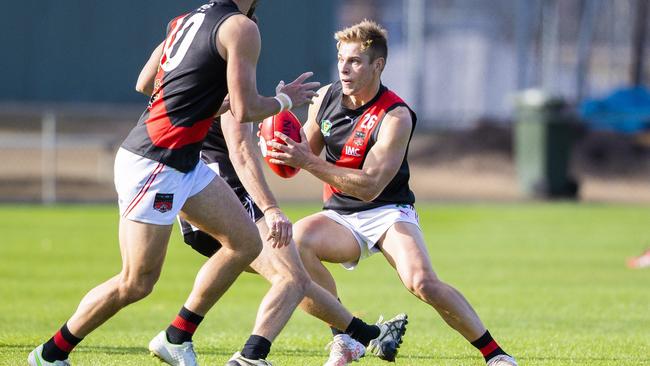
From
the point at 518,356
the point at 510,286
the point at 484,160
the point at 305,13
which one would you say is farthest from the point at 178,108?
the point at 305,13

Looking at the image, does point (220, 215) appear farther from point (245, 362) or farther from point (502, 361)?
point (502, 361)

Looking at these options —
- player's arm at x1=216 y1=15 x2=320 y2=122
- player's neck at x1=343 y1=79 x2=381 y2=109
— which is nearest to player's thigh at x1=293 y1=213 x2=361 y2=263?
player's neck at x1=343 y1=79 x2=381 y2=109

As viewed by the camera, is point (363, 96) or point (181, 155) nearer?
point (181, 155)

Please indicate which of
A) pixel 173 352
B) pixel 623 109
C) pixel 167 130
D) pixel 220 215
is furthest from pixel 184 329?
pixel 623 109

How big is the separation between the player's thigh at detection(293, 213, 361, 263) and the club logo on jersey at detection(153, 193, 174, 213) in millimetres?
1327

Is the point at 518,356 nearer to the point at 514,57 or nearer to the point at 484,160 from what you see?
the point at 484,160

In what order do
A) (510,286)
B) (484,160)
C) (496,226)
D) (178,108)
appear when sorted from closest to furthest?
(178,108), (510,286), (496,226), (484,160)

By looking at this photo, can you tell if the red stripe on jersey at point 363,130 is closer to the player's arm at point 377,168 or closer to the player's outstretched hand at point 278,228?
the player's arm at point 377,168

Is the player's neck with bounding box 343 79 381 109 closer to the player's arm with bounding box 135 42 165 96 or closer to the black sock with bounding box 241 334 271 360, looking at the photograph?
the player's arm with bounding box 135 42 165 96

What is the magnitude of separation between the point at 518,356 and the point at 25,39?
2407cm

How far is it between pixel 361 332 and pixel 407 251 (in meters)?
0.62

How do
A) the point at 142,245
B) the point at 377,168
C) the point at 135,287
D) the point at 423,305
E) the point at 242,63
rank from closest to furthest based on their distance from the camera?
the point at 242,63, the point at 142,245, the point at 135,287, the point at 377,168, the point at 423,305

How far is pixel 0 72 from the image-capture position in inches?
1194

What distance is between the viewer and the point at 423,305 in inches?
498
